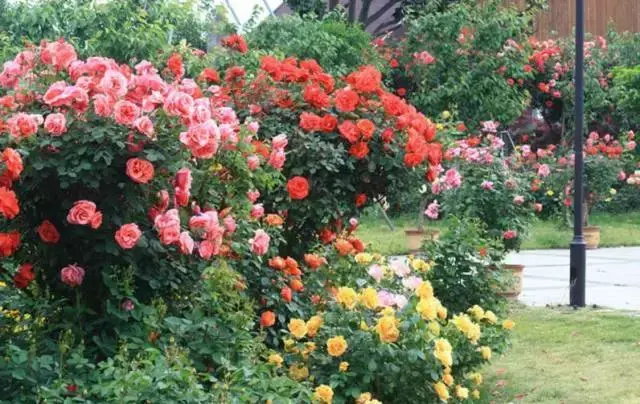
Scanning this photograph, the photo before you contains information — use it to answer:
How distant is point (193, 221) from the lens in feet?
15.7

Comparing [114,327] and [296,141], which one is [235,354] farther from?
[296,141]

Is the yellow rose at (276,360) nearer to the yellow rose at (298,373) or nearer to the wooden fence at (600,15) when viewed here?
the yellow rose at (298,373)

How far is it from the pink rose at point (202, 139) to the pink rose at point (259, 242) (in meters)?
0.80

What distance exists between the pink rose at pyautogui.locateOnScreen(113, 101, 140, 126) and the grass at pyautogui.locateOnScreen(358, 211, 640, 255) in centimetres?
1238

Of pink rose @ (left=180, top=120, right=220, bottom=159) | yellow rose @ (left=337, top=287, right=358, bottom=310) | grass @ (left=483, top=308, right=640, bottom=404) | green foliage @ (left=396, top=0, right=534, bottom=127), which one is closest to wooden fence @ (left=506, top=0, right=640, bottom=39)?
green foliage @ (left=396, top=0, right=534, bottom=127)

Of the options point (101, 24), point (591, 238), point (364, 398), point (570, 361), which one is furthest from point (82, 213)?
point (591, 238)

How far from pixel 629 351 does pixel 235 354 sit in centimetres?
415

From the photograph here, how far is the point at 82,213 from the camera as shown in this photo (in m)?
4.48

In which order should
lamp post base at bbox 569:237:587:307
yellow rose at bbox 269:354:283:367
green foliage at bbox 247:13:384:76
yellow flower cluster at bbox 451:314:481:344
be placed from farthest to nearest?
1. green foliage at bbox 247:13:384:76
2. lamp post base at bbox 569:237:587:307
3. yellow flower cluster at bbox 451:314:481:344
4. yellow rose at bbox 269:354:283:367

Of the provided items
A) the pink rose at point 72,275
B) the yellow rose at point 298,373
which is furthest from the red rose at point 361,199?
the pink rose at point 72,275

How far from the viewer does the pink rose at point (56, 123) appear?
4512mm

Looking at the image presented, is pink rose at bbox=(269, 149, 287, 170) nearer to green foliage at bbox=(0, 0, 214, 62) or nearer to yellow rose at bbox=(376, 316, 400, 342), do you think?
yellow rose at bbox=(376, 316, 400, 342)

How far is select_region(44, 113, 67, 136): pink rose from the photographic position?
4.51 meters

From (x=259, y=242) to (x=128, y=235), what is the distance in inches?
42.6
